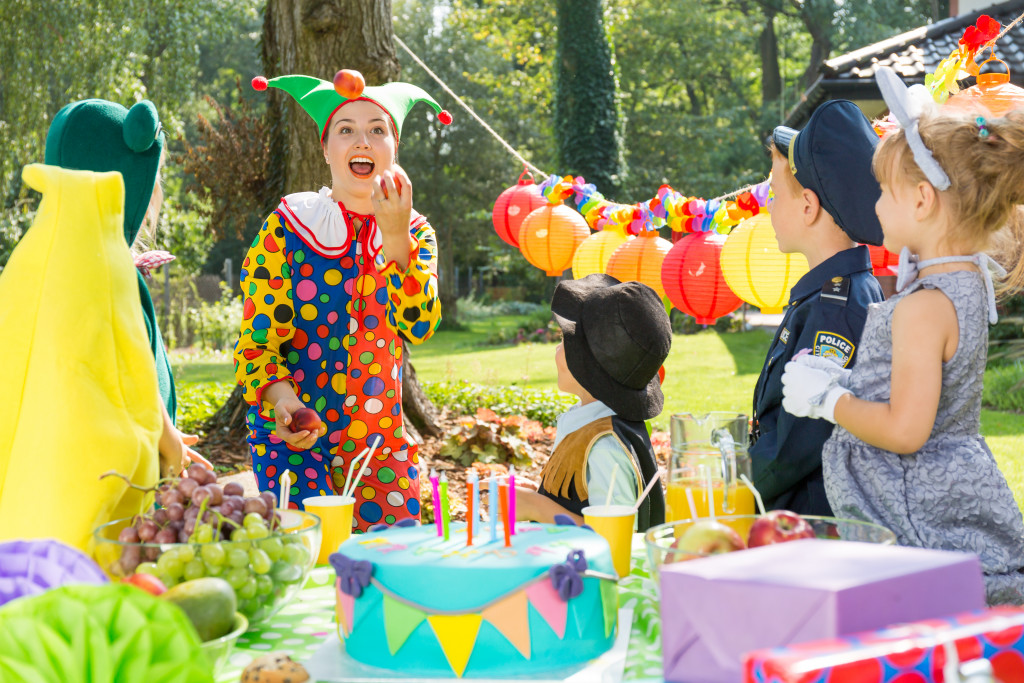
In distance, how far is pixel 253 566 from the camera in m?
1.27

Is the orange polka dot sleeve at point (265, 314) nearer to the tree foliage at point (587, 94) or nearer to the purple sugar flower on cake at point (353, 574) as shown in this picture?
the purple sugar flower on cake at point (353, 574)

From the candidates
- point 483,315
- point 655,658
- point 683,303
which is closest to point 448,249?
point 483,315

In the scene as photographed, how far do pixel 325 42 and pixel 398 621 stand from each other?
462 centimetres

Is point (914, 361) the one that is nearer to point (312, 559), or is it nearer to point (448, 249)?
point (312, 559)

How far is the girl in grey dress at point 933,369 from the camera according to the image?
1.54 meters

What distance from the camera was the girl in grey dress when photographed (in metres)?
1.54

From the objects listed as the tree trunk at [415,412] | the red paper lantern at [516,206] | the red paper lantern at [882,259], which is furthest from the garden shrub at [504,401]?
the red paper lantern at [882,259]

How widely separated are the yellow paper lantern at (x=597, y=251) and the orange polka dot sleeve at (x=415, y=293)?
2.11 metres

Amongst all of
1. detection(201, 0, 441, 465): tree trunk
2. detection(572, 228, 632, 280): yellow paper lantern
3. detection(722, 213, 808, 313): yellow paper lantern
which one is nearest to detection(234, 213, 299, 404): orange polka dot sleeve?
detection(722, 213, 808, 313): yellow paper lantern

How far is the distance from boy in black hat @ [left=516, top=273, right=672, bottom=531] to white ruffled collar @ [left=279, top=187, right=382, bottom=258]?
2.21 feet

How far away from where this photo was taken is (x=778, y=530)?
48.3 inches

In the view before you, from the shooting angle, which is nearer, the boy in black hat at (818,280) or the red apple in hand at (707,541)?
the red apple in hand at (707,541)

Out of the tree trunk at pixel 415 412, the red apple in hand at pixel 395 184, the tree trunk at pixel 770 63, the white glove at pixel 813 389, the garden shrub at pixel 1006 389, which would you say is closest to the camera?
the white glove at pixel 813 389

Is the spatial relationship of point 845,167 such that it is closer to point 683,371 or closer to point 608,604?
point 608,604
